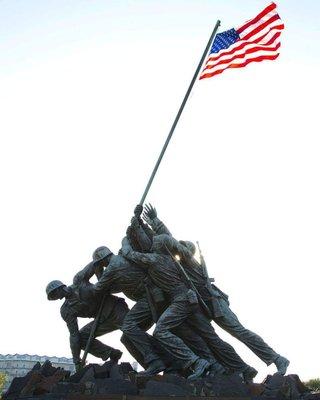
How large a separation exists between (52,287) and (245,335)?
3.89m

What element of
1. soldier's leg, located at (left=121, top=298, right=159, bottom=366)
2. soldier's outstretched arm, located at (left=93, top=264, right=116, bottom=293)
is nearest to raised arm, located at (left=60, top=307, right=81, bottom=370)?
soldier's outstretched arm, located at (left=93, top=264, right=116, bottom=293)

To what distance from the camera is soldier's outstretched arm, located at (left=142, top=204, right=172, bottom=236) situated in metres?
11.0


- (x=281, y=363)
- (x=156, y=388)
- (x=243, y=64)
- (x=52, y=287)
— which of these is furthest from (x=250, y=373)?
(x=243, y=64)

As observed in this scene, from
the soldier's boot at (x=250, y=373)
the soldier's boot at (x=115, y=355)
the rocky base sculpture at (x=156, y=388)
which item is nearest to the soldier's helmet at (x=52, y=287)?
the soldier's boot at (x=115, y=355)

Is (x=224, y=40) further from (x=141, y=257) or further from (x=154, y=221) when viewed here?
(x=141, y=257)

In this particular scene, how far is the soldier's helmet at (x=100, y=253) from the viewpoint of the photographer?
35.2 feet

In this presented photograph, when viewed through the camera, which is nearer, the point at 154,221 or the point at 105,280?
the point at 105,280

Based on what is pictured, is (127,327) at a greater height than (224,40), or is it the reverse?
(224,40)

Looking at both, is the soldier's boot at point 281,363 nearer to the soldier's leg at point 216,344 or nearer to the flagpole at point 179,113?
the soldier's leg at point 216,344

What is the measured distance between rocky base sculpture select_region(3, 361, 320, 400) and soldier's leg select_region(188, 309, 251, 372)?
0.96 m

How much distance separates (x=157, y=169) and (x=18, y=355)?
6688cm

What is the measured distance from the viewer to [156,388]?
816 cm

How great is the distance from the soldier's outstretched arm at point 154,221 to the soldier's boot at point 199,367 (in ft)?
9.05

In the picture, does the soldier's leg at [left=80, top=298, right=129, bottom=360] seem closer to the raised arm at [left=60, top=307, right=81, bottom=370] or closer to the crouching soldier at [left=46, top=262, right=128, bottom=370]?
the crouching soldier at [left=46, top=262, right=128, bottom=370]
